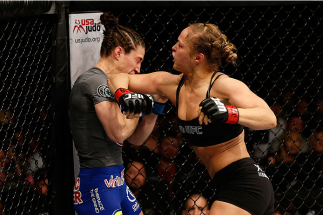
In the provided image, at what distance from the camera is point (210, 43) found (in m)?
1.60

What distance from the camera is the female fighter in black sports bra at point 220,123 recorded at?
149 cm

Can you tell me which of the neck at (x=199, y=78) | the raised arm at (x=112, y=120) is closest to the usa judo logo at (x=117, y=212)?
the raised arm at (x=112, y=120)

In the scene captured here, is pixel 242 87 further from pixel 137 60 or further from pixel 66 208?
pixel 66 208

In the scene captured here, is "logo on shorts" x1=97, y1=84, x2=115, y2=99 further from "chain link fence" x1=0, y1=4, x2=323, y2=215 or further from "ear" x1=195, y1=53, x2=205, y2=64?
"chain link fence" x1=0, y1=4, x2=323, y2=215

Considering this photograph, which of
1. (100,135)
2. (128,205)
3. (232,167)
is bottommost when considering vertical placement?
(128,205)

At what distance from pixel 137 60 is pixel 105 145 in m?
0.49

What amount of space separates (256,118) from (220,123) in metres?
0.19

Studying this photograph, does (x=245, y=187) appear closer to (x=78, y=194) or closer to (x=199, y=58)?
(x=199, y=58)

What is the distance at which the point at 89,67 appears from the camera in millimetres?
1981

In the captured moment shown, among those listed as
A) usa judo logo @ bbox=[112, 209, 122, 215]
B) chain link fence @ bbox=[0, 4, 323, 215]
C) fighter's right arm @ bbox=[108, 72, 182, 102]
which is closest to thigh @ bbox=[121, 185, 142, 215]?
usa judo logo @ bbox=[112, 209, 122, 215]

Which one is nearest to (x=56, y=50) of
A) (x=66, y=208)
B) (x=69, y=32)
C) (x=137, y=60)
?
(x=69, y=32)

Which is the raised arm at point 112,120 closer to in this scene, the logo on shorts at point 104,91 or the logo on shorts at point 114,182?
the logo on shorts at point 104,91

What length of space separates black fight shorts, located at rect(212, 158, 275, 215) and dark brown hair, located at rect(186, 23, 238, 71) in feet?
1.58

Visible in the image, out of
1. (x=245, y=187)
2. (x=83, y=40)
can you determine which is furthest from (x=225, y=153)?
(x=83, y=40)
